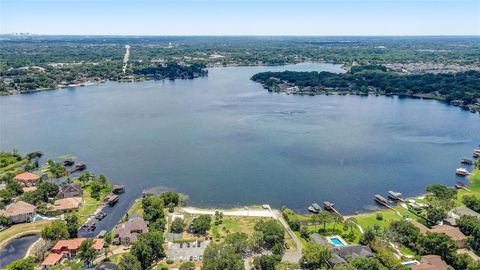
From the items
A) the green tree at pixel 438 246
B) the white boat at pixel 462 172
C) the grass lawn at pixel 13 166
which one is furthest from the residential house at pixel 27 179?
the white boat at pixel 462 172

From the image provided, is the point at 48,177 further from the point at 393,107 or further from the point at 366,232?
the point at 393,107

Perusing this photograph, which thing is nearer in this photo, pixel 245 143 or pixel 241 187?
pixel 241 187

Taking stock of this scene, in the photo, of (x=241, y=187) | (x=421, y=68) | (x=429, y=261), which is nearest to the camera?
(x=429, y=261)

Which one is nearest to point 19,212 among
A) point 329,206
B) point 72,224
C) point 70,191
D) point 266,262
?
point 70,191

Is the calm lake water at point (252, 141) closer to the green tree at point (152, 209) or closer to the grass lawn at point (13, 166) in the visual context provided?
the green tree at point (152, 209)

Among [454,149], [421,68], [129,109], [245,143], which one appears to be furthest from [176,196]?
[421,68]

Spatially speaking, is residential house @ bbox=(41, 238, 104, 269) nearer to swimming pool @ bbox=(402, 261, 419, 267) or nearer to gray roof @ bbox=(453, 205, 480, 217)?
swimming pool @ bbox=(402, 261, 419, 267)
